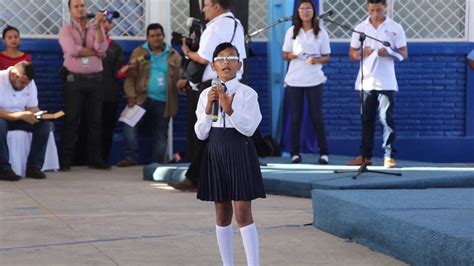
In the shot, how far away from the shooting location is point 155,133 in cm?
1259

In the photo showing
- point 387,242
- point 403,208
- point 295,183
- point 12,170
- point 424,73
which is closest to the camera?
point 387,242

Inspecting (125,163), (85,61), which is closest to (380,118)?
(125,163)

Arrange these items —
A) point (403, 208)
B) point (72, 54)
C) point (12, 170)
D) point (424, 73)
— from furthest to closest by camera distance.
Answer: point (424, 73) < point (72, 54) < point (12, 170) < point (403, 208)

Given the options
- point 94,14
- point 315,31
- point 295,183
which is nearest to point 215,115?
point 295,183

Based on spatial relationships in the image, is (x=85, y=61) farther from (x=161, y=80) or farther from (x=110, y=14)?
(x=161, y=80)

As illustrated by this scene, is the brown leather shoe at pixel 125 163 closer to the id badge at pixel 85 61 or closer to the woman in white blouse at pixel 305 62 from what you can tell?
the id badge at pixel 85 61

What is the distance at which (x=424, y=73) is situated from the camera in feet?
44.1

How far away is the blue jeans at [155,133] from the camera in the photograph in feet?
41.1

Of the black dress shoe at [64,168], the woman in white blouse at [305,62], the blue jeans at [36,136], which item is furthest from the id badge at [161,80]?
the woman in white blouse at [305,62]

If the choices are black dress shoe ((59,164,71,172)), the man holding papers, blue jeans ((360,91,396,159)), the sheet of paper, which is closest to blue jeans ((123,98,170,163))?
the man holding papers

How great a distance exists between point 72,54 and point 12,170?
1.51 metres

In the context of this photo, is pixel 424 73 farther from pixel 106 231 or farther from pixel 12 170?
pixel 106 231

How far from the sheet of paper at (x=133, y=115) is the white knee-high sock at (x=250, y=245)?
6.28m

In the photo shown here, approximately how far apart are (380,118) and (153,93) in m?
2.81
